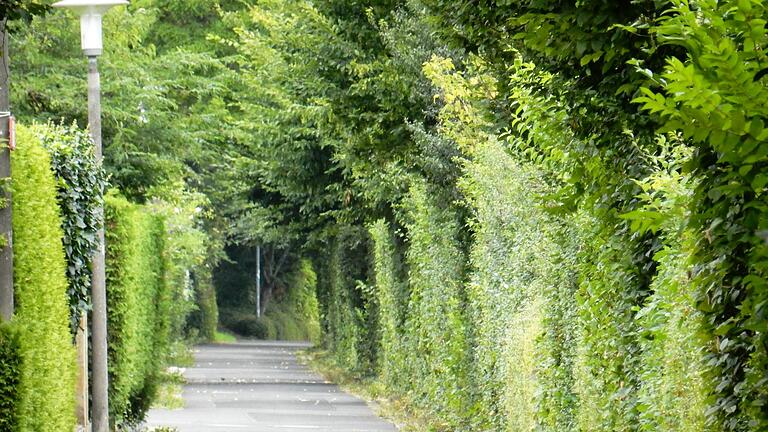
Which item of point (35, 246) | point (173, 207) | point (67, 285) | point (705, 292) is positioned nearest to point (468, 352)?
point (67, 285)

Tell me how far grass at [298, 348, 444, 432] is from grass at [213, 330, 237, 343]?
56.6ft

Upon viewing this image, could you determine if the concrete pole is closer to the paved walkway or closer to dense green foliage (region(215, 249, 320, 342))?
the paved walkway

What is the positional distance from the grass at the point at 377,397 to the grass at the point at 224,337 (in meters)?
17.2

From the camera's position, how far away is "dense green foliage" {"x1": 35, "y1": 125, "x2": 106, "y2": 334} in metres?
12.4

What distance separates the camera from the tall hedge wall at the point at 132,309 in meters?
17.5

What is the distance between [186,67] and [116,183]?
14.6ft

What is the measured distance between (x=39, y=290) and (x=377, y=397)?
54.6ft

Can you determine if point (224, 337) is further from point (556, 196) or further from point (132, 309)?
point (556, 196)

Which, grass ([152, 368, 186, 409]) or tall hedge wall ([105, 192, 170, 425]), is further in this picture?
grass ([152, 368, 186, 409])

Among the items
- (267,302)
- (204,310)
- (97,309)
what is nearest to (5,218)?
(97,309)

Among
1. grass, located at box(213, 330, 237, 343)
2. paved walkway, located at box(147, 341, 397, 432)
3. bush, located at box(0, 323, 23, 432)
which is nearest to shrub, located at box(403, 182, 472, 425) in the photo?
paved walkway, located at box(147, 341, 397, 432)

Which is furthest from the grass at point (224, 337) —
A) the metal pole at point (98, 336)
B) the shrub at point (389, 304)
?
the metal pole at point (98, 336)

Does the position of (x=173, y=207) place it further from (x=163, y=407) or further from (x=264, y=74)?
(x=163, y=407)

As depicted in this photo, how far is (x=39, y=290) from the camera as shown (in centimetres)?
1020
